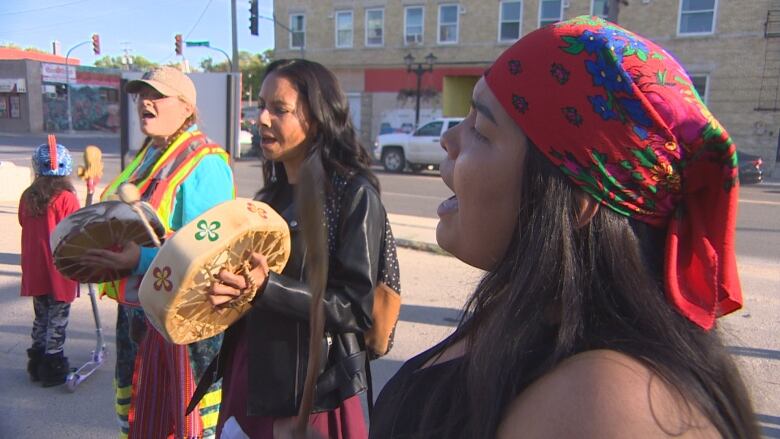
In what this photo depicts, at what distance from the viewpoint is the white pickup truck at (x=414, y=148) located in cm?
1664

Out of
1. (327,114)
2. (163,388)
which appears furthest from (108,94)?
(327,114)

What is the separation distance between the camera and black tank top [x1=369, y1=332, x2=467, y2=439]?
91cm

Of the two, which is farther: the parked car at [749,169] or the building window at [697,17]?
the building window at [697,17]

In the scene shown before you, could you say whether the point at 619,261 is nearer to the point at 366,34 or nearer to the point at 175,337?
the point at 175,337

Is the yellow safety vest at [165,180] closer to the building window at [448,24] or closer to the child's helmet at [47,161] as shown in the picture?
the child's helmet at [47,161]

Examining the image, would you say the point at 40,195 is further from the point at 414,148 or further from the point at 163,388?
the point at 414,148

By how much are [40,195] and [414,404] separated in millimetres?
3448

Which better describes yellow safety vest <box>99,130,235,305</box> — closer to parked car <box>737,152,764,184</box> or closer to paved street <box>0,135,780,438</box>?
paved street <box>0,135,780,438</box>

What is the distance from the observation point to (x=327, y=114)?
1.95 metres

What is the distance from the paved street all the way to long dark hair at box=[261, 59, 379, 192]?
61 cm

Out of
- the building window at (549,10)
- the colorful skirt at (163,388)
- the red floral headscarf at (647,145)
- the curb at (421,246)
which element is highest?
the building window at (549,10)

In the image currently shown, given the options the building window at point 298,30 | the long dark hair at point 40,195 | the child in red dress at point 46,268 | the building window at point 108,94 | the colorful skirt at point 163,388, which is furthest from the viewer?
the building window at point 108,94

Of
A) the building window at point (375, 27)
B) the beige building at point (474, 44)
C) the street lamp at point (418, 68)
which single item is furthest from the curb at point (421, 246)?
the building window at point (375, 27)

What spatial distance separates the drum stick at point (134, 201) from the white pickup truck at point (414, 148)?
14.5 m
